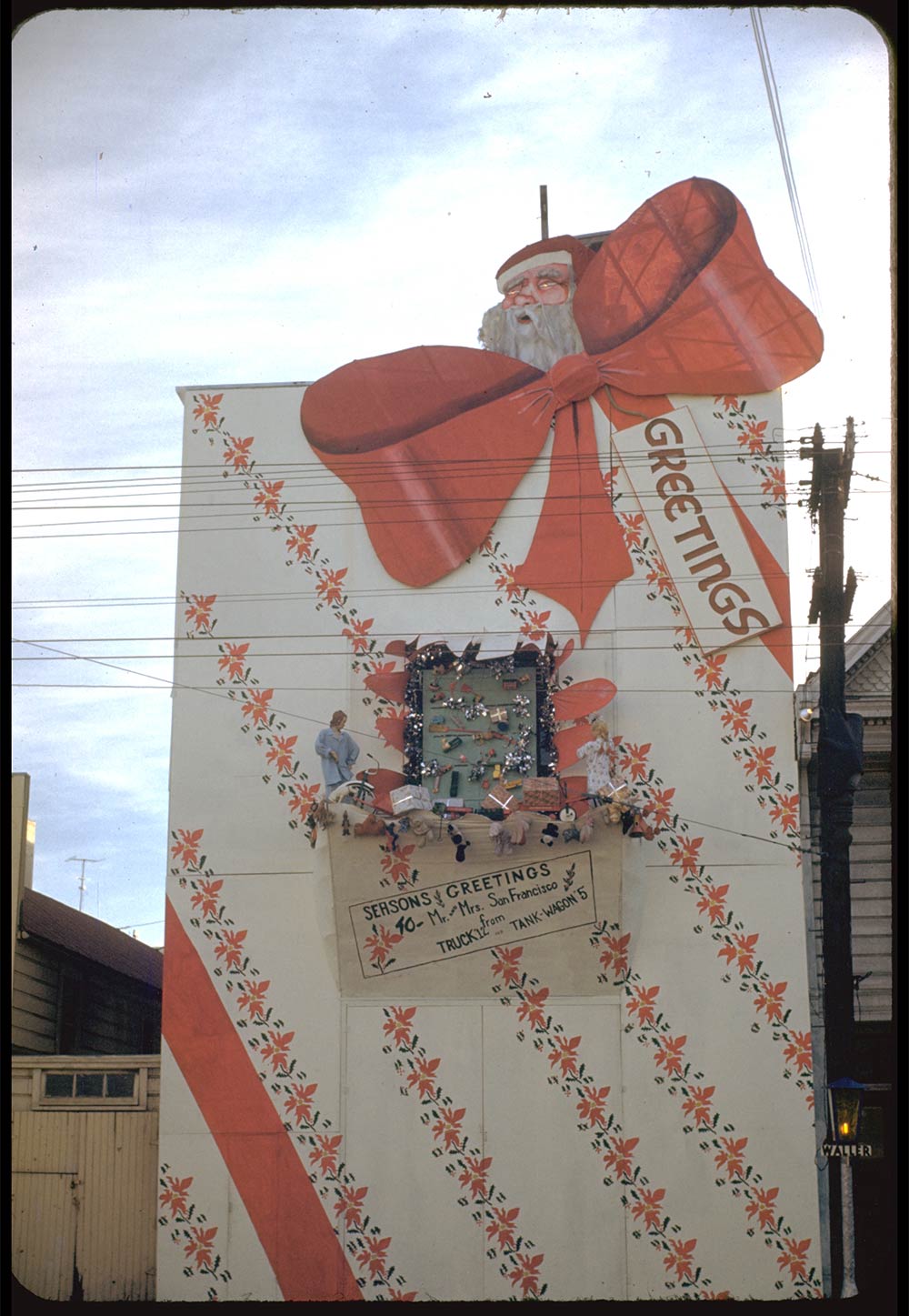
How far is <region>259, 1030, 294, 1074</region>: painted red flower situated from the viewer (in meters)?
17.1

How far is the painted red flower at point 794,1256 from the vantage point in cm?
1606

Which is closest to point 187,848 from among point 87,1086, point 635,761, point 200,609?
point 200,609

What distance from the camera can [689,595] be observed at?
17.6 metres

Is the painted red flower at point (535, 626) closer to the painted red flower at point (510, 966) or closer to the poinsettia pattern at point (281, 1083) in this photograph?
the painted red flower at point (510, 966)

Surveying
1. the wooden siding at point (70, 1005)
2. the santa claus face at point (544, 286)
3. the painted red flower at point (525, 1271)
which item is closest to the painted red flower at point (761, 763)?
the painted red flower at point (525, 1271)

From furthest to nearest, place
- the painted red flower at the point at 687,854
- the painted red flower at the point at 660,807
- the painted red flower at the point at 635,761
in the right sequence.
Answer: the painted red flower at the point at 635,761 → the painted red flower at the point at 660,807 → the painted red flower at the point at 687,854

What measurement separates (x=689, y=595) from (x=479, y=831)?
11.9ft

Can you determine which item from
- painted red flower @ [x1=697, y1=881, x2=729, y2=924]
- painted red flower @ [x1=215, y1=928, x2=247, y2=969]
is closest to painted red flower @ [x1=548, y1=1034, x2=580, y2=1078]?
painted red flower @ [x1=697, y1=881, x2=729, y2=924]

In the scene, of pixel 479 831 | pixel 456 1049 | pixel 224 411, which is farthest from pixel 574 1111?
pixel 224 411

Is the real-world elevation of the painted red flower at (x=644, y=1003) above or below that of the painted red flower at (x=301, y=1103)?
above

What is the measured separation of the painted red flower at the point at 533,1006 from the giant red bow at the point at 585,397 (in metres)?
4.13

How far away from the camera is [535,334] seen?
60.1 feet

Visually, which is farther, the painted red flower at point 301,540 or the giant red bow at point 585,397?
the painted red flower at point 301,540

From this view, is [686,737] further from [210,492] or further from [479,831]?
[210,492]
